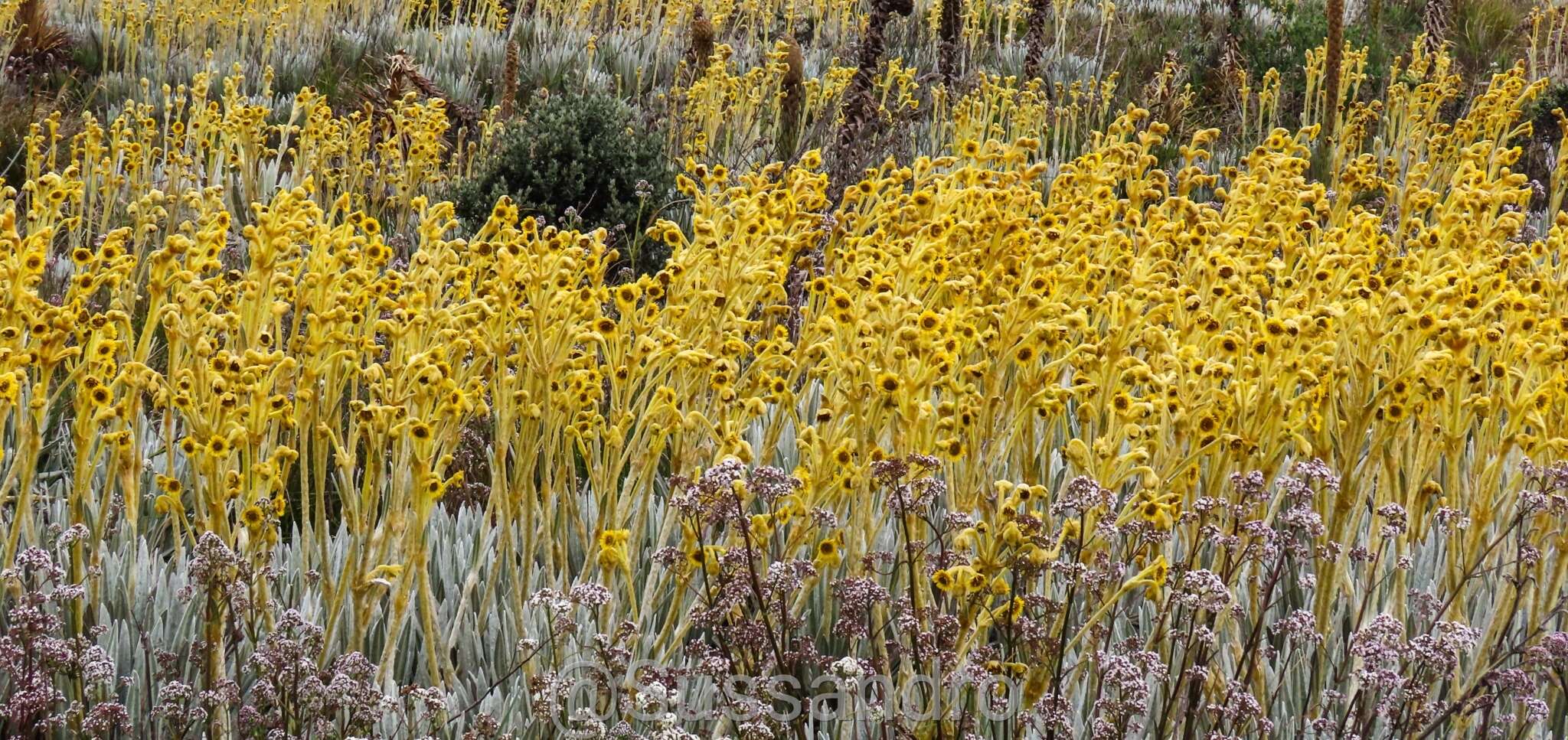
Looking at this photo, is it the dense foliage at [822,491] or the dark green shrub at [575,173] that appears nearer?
the dense foliage at [822,491]

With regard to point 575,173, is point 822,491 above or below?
below

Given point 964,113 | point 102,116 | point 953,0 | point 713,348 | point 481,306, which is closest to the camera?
point 481,306

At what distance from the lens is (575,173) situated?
6.05 meters

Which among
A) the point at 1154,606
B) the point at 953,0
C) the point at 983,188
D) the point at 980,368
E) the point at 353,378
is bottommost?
the point at 1154,606

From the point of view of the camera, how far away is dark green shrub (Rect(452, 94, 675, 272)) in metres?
6.05

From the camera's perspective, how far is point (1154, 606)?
2.82 meters

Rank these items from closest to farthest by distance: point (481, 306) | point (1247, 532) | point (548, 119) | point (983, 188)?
point (1247, 532)
point (481, 306)
point (983, 188)
point (548, 119)

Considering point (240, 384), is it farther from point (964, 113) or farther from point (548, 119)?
point (964, 113)

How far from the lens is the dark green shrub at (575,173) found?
605 centimetres

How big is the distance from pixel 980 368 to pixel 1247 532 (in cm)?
55

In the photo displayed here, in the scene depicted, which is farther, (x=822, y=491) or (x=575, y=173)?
(x=575, y=173)

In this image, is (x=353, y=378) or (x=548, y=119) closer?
(x=353, y=378)

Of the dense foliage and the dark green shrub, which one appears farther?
the dark green shrub

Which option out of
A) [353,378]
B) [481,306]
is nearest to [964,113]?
[353,378]
